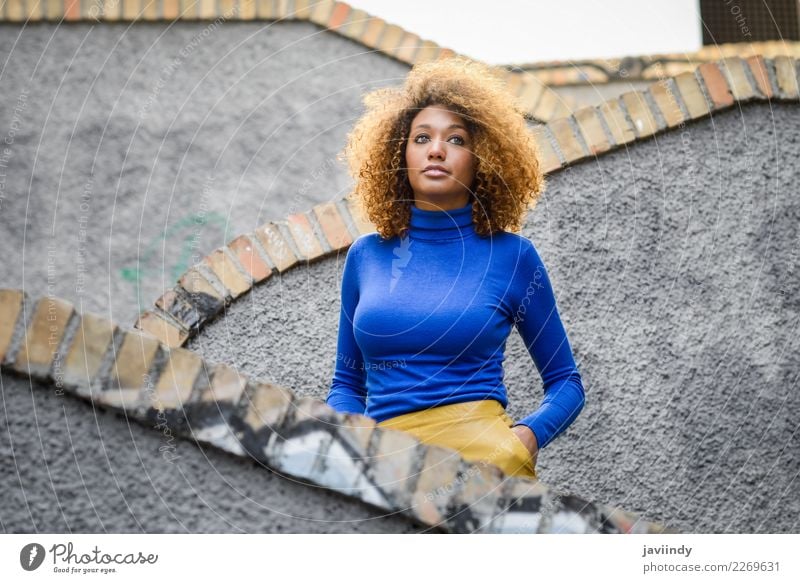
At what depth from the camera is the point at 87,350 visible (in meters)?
1.11

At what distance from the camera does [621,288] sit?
193 cm

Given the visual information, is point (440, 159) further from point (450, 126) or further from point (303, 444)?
point (303, 444)

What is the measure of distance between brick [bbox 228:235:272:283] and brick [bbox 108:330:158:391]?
31.1 inches

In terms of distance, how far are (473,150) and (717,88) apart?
29.2 inches

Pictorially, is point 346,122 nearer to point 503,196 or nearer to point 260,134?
point 260,134

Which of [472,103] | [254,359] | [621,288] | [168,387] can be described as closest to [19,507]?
[168,387]

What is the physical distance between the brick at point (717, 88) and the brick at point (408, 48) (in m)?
1.05

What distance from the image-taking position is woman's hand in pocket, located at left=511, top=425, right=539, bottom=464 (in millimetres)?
1378

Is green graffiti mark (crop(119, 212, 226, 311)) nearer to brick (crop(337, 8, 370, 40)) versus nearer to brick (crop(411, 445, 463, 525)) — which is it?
brick (crop(337, 8, 370, 40))

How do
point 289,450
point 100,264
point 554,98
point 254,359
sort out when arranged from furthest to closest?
point 100,264
point 554,98
point 254,359
point 289,450

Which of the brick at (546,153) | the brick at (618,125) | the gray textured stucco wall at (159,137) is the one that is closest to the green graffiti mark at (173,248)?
the gray textured stucco wall at (159,137)

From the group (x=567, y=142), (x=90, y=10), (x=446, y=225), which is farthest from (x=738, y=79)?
(x=90, y=10)

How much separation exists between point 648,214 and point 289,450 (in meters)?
1.13

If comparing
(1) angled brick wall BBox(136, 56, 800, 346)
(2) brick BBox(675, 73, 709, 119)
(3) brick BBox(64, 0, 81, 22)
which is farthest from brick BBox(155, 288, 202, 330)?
(3) brick BBox(64, 0, 81, 22)
